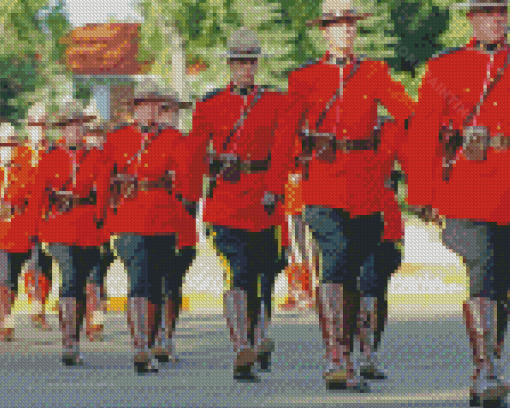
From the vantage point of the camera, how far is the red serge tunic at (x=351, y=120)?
9.80 meters

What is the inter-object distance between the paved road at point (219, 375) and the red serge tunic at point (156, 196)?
3.43 ft

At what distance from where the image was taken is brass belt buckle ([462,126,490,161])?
29.1ft

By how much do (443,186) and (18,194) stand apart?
575 centimetres

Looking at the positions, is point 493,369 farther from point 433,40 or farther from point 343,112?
point 433,40

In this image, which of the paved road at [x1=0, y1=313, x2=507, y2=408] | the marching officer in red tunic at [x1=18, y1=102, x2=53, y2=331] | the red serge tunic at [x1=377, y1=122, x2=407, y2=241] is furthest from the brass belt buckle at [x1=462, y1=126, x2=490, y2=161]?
the marching officer in red tunic at [x1=18, y1=102, x2=53, y2=331]

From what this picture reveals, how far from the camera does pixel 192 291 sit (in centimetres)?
2131

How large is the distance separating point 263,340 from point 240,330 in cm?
56

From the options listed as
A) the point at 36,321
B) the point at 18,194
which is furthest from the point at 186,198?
the point at 36,321

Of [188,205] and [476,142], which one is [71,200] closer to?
[188,205]

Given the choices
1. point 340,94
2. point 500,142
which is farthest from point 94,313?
point 500,142

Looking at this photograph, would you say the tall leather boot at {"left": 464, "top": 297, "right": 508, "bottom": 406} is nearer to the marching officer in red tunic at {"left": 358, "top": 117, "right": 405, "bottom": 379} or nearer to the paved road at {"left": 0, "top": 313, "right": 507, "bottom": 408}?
the paved road at {"left": 0, "top": 313, "right": 507, "bottom": 408}

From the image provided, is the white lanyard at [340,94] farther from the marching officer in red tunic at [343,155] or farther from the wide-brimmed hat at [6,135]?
the wide-brimmed hat at [6,135]

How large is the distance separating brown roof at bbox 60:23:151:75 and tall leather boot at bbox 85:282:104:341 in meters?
61.2

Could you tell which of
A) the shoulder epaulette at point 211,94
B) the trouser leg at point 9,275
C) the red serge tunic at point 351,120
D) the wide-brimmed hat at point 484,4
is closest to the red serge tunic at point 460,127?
the wide-brimmed hat at point 484,4
